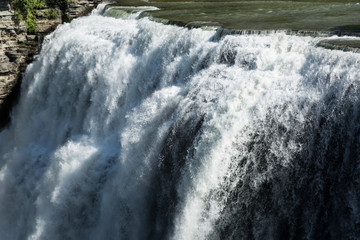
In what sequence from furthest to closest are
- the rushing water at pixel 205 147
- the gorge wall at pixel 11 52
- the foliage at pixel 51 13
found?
the foliage at pixel 51 13 < the gorge wall at pixel 11 52 < the rushing water at pixel 205 147

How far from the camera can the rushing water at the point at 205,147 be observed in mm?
7738

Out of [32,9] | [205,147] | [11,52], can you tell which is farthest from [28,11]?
[205,147]

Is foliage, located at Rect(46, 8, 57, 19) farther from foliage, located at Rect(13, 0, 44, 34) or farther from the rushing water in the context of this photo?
the rushing water

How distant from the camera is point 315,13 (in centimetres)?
1495

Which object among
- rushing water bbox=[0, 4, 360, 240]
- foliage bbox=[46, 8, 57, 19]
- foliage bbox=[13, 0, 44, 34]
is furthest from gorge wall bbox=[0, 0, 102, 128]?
rushing water bbox=[0, 4, 360, 240]

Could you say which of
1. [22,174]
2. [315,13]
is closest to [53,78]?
[22,174]

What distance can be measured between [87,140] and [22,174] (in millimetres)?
3721

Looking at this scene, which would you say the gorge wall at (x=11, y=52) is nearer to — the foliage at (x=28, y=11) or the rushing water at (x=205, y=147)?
the foliage at (x=28, y=11)

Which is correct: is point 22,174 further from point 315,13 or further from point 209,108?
point 315,13

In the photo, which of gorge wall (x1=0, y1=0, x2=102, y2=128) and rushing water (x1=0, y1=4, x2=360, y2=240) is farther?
gorge wall (x1=0, y1=0, x2=102, y2=128)

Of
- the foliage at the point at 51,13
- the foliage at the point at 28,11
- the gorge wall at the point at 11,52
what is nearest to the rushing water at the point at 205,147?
the gorge wall at the point at 11,52

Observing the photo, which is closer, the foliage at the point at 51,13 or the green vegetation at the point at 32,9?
the green vegetation at the point at 32,9

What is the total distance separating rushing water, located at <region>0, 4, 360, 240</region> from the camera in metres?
7.74

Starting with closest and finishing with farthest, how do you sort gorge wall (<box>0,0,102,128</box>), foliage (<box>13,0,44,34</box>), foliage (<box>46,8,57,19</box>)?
gorge wall (<box>0,0,102,128</box>)
foliage (<box>13,0,44,34</box>)
foliage (<box>46,8,57,19</box>)
